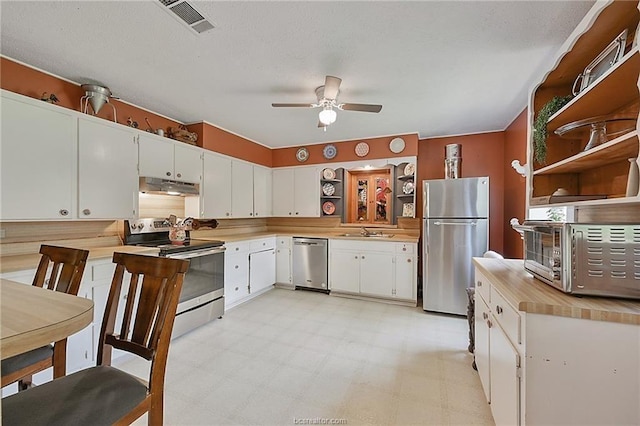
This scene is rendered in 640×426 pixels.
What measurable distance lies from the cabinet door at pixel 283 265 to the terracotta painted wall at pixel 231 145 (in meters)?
1.60

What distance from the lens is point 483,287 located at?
1915mm

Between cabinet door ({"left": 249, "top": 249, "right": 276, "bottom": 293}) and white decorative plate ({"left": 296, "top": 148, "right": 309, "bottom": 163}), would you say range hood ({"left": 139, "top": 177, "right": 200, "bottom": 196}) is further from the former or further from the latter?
white decorative plate ({"left": 296, "top": 148, "right": 309, "bottom": 163})

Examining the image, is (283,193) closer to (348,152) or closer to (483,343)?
(348,152)

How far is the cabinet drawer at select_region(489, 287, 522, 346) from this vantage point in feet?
4.08

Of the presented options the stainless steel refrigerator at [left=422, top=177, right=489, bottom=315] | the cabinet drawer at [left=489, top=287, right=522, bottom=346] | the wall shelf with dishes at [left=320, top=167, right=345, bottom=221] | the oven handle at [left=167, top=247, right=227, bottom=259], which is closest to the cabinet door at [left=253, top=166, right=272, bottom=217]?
the wall shelf with dishes at [left=320, top=167, right=345, bottom=221]

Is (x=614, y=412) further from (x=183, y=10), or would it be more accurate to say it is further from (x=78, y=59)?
(x=78, y=59)

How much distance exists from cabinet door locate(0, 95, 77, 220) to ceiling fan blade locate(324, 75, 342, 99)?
7.15ft

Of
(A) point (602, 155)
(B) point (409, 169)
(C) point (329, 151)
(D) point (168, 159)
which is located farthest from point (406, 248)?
(D) point (168, 159)

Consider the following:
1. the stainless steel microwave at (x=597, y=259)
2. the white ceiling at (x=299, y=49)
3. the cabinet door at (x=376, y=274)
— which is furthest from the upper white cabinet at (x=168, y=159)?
the stainless steel microwave at (x=597, y=259)

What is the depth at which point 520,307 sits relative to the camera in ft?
3.87

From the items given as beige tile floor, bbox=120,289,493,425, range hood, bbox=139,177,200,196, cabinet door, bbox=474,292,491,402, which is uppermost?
range hood, bbox=139,177,200,196

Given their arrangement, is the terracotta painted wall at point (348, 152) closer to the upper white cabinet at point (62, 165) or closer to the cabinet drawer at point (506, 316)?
the upper white cabinet at point (62, 165)

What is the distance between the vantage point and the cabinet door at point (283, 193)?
4.91 m

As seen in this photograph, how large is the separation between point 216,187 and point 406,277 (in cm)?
289
